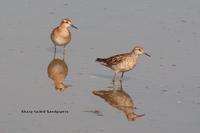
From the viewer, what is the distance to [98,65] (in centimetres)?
1722

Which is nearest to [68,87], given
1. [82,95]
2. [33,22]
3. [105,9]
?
[82,95]

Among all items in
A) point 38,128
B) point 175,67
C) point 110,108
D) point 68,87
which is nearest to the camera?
point 38,128

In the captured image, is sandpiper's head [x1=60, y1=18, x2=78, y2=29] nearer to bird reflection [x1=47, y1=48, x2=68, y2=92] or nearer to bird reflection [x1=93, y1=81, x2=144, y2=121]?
bird reflection [x1=47, y1=48, x2=68, y2=92]

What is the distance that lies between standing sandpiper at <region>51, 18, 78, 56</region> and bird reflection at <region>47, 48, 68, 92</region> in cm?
71

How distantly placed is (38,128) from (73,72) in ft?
11.4

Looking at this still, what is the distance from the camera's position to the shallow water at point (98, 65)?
13805 millimetres

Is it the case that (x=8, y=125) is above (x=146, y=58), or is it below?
below

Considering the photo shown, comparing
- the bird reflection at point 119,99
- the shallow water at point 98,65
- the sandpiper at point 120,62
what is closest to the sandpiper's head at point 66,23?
the shallow water at point 98,65

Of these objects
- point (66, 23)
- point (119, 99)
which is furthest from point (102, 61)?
point (66, 23)

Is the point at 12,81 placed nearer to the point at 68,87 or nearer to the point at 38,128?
the point at 68,87

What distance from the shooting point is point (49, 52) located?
18094 mm

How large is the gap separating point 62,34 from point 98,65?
1.73 metres

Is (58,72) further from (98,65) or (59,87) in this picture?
(59,87)

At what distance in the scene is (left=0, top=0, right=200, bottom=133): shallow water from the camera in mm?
13805
